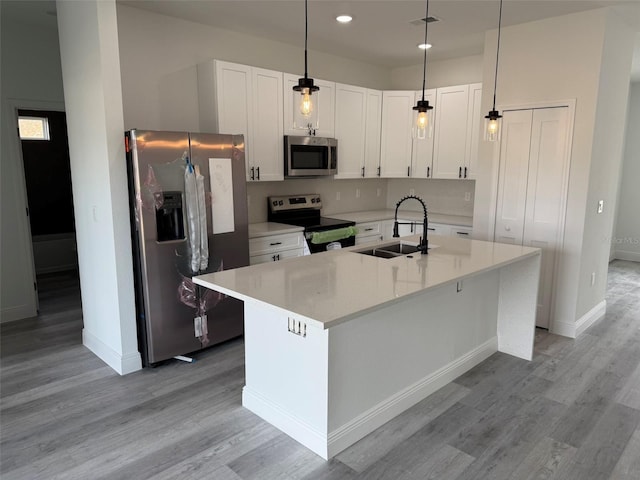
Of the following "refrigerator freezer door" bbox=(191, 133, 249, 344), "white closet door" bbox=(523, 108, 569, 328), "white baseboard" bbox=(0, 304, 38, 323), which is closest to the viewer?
"refrigerator freezer door" bbox=(191, 133, 249, 344)

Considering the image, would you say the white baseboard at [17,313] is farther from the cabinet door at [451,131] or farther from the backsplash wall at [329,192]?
the cabinet door at [451,131]

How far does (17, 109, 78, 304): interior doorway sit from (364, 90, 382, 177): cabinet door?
4300 millimetres

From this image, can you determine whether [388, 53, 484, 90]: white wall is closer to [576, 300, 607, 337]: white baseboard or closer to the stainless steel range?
the stainless steel range

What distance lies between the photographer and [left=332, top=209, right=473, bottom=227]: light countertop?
16.5 ft

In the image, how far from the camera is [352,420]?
2412mm

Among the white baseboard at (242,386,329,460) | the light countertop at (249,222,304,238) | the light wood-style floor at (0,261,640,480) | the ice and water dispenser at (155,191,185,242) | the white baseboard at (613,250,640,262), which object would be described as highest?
the ice and water dispenser at (155,191,185,242)

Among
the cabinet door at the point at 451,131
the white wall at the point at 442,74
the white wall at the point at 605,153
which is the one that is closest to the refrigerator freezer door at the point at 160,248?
the cabinet door at the point at 451,131

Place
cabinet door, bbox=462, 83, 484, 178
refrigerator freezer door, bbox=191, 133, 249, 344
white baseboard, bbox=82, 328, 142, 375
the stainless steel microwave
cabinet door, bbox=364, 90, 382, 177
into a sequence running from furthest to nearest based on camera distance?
cabinet door, bbox=364, 90, 382, 177, cabinet door, bbox=462, 83, 484, 178, the stainless steel microwave, refrigerator freezer door, bbox=191, 133, 249, 344, white baseboard, bbox=82, 328, 142, 375

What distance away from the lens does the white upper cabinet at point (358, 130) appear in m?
4.93

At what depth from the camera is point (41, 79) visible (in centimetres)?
447

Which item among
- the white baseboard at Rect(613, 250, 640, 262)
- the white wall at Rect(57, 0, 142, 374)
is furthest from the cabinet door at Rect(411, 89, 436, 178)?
the white baseboard at Rect(613, 250, 640, 262)

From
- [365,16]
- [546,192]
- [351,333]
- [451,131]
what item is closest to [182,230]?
[351,333]

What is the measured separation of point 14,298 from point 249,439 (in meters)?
3.28

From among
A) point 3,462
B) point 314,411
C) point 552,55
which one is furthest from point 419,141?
point 3,462
